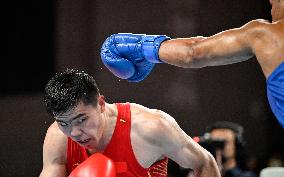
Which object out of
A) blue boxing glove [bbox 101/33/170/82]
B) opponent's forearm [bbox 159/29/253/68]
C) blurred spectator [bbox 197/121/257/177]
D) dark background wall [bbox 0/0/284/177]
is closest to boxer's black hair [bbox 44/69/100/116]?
blue boxing glove [bbox 101/33/170/82]

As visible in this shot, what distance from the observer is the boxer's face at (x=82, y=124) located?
192cm

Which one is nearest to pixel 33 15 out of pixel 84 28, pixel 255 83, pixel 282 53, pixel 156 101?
pixel 84 28

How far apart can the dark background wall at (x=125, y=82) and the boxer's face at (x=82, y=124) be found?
2782mm

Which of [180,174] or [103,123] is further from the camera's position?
[180,174]

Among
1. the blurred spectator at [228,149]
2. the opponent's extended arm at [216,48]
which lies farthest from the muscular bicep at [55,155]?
the blurred spectator at [228,149]

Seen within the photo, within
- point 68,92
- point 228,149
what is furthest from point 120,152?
point 228,149

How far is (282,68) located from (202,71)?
3.48 metres

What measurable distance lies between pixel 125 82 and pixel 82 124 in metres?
2.90

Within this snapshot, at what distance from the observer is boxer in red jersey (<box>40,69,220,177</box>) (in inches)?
76.5

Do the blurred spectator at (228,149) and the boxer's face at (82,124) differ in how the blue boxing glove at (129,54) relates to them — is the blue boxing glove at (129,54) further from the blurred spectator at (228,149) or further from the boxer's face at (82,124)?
the blurred spectator at (228,149)

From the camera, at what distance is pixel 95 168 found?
190 centimetres

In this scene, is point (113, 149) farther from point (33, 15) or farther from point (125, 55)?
point (33, 15)

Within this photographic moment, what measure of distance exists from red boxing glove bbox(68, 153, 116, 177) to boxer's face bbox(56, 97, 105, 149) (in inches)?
2.6

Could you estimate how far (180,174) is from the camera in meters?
3.35
